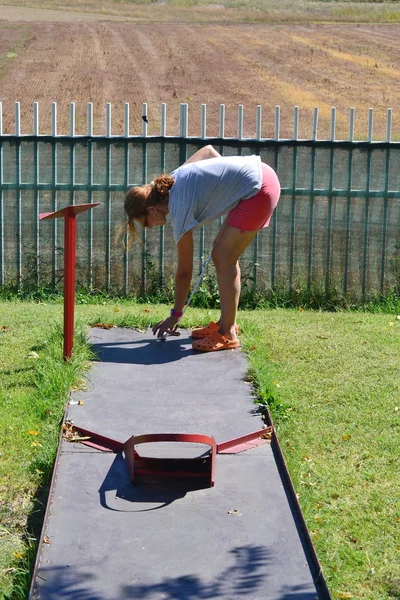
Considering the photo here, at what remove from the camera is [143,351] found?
651 centimetres

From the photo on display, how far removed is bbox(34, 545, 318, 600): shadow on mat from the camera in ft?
11.0

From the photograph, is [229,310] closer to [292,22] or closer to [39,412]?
[39,412]

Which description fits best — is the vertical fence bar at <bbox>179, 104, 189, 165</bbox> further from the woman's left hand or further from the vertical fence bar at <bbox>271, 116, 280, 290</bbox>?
the woman's left hand

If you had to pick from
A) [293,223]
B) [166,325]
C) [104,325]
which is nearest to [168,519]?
[166,325]

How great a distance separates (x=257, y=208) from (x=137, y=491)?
2574 mm

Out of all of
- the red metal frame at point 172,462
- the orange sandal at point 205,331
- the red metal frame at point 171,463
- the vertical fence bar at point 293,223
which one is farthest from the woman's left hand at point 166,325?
the vertical fence bar at point 293,223

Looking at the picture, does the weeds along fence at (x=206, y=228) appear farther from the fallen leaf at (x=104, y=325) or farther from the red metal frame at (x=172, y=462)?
the red metal frame at (x=172, y=462)

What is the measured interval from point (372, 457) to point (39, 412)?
6.16 feet

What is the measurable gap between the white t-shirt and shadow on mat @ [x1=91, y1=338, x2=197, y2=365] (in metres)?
0.85

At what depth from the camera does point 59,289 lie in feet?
28.6

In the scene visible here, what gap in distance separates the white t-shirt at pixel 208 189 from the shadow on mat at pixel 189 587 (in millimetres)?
2887

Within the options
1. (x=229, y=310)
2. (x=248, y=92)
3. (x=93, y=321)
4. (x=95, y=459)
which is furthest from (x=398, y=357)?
(x=248, y=92)

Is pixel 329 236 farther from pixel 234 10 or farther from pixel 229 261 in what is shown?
pixel 234 10

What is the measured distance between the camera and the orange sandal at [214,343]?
255 inches
